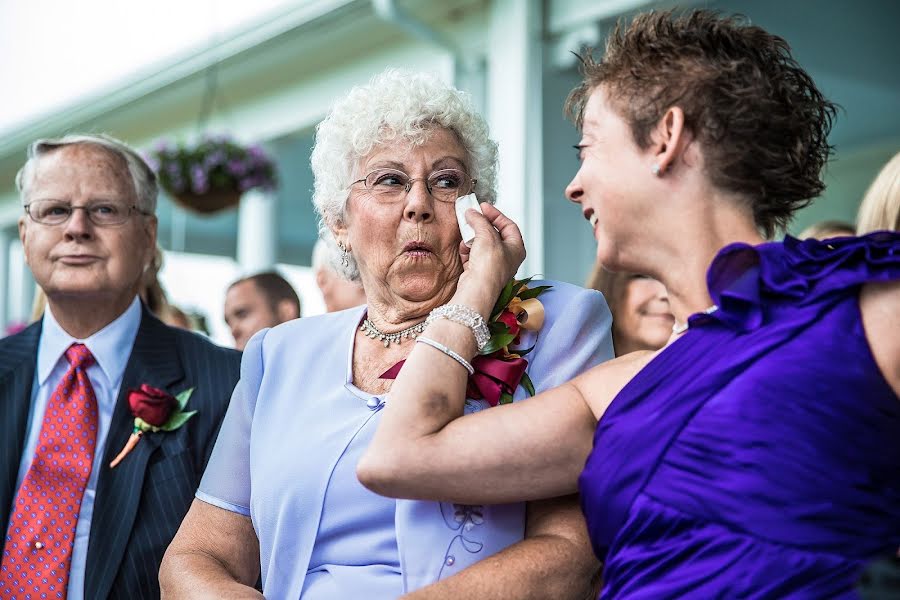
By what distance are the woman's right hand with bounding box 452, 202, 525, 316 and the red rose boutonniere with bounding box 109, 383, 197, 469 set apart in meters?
1.16

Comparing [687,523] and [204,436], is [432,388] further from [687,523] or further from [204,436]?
[204,436]

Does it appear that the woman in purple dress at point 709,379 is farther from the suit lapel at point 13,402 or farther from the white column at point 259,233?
the white column at point 259,233

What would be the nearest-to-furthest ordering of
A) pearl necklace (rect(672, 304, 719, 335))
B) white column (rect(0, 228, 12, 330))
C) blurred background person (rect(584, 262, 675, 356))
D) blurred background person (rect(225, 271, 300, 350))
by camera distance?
pearl necklace (rect(672, 304, 719, 335)) → blurred background person (rect(584, 262, 675, 356)) → blurred background person (rect(225, 271, 300, 350)) → white column (rect(0, 228, 12, 330))

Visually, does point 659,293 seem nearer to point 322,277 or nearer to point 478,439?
point 322,277

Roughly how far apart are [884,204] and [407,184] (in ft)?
4.84

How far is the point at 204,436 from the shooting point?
3.20 m

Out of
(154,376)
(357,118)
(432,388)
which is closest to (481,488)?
(432,388)

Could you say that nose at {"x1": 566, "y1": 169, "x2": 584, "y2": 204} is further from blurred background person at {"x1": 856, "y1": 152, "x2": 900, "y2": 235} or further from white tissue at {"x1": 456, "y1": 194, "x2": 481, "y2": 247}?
blurred background person at {"x1": 856, "y1": 152, "x2": 900, "y2": 235}

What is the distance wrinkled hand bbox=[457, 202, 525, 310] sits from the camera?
226 cm

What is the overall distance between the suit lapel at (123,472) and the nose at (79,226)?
0.36 meters

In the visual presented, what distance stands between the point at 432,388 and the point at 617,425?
1.20 feet

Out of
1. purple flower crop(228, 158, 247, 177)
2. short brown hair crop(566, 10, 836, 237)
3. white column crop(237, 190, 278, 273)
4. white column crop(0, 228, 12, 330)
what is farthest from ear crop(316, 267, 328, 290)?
Answer: white column crop(0, 228, 12, 330)

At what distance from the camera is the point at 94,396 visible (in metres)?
3.30

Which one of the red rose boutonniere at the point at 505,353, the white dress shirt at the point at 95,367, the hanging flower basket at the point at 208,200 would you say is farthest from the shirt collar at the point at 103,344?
the hanging flower basket at the point at 208,200
